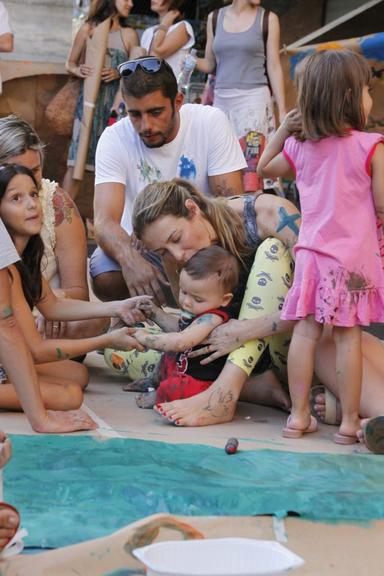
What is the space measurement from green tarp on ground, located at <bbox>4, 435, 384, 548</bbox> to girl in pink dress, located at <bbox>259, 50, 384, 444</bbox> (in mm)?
318

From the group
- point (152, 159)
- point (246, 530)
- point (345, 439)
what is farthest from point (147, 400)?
point (246, 530)

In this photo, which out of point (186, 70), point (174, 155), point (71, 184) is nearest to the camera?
point (174, 155)

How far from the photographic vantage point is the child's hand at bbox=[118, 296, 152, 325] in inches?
146

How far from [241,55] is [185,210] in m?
2.79

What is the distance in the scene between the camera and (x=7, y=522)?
7.17ft

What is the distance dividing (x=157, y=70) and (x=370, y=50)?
1.58 m

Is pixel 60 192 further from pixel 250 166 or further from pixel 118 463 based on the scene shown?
pixel 250 166

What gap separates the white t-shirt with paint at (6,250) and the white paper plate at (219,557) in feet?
4.92

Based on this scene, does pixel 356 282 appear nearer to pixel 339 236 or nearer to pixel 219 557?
pixel 339 236

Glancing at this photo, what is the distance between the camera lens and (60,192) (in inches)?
169

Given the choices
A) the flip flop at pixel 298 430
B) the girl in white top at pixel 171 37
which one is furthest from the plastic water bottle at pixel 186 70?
the flip flop at pixel 298 430

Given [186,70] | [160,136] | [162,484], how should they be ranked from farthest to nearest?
[186,70], [160,136], [162,484]

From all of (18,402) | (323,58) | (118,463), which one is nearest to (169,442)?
(118,463)

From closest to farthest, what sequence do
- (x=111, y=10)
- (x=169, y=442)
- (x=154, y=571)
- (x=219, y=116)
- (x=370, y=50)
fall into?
(x=154, y=571) → (x=169, y=442) → (x=219, y=116) → (x=370, y=50) → (x=111, y=10)
